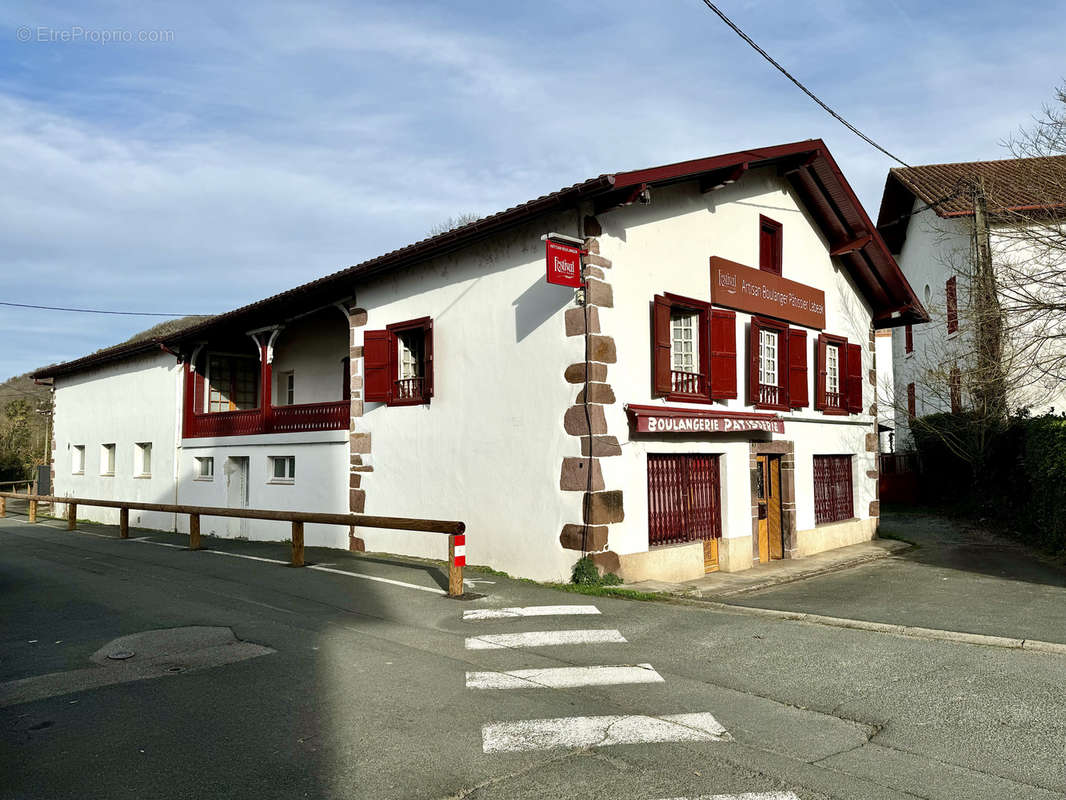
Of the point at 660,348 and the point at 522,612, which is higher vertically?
the point at 660,348

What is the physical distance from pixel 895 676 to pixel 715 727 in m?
2.11

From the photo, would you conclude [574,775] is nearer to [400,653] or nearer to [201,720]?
[201,720]

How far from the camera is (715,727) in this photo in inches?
202

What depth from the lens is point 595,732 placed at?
4.98 metres

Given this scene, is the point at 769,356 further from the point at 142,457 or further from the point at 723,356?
the point at 142,457

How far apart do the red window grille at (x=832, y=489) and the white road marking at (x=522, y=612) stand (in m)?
8.20

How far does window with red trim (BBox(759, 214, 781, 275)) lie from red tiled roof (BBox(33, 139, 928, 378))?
3.27 ft

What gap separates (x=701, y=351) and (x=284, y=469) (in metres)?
Answer: 9.09

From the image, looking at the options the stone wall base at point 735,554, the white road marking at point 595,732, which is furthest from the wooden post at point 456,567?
the stone wall base at point 735,554

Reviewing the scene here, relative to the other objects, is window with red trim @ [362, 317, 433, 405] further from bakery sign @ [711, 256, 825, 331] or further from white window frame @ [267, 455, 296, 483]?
bakery sign @ [711, 256, 825, 331]

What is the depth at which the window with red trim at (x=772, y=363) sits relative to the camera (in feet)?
46.0

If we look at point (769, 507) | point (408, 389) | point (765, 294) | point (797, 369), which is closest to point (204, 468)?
point (408, 389)

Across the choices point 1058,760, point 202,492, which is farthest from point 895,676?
point 202,492

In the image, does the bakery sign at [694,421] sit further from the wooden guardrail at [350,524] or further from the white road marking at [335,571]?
the white road marking at [335,571]
